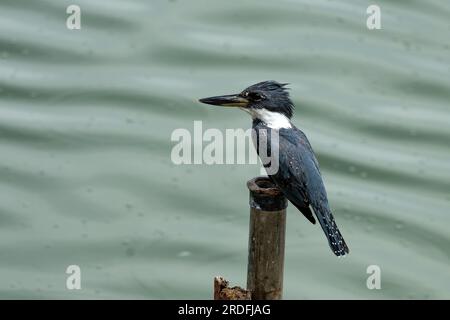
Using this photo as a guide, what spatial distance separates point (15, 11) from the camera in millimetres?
10273

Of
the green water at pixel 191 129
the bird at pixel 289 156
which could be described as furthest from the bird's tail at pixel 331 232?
the green water at pixel 191 129

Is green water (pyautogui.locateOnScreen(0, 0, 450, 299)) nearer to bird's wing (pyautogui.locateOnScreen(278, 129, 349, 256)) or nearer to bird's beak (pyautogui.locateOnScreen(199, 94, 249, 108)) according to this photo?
bird's beak (pyautogui.locateOnScreen(199, 94, 249, 108))

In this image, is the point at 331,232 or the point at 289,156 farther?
the point at 289,156

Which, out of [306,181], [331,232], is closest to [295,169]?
[306,181]

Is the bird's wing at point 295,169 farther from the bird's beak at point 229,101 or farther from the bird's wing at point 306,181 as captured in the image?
the bird's beak at point 229,101

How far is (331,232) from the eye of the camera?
5.91 m

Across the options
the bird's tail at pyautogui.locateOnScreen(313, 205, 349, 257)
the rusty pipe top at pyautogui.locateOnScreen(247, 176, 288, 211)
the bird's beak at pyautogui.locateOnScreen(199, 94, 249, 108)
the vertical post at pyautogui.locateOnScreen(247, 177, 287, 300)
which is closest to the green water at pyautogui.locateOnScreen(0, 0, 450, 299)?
the bird's beak at pyautogui.locateOnScreen(199, 94, 249, 108)

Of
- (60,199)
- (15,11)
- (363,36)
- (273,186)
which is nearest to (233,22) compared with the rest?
(363,36)

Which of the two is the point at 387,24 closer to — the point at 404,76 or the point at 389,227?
the point at 404,76

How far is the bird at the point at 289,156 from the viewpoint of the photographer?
5.85 metres

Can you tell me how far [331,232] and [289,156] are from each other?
0.47 m

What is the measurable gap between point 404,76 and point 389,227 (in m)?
1.95

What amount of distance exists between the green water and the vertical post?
2445 mm

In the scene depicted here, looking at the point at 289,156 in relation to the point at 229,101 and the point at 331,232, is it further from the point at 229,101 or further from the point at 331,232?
the point at 229,101
